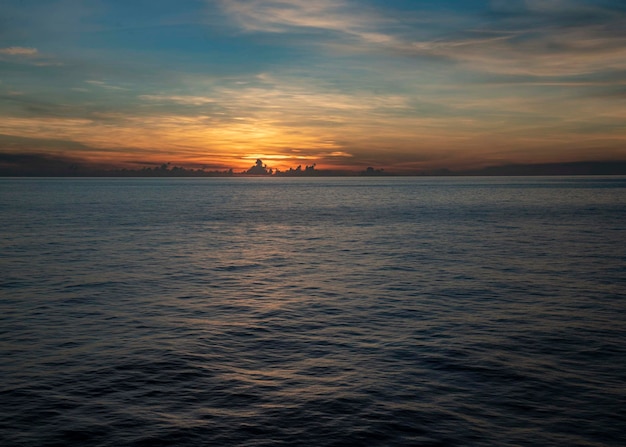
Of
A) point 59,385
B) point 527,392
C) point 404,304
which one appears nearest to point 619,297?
point 404,304

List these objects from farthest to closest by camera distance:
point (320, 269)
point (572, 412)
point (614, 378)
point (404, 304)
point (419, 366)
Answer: point (320, 269) < point (404, 304) < point (419, 366) < point (614, 378) < point (572, 412)

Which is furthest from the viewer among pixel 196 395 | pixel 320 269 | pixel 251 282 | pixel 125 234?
pixel 125 234

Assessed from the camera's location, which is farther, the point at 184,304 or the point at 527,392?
the point at 184,304

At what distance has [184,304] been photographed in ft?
106

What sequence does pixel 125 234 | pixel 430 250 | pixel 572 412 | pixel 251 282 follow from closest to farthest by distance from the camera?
1. pixel 572 412
2. pixel 251 282
3. pixel 430 250
4. pixel 125 234

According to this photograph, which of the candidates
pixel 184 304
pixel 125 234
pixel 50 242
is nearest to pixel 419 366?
pixel 184 304

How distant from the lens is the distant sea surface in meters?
16.1

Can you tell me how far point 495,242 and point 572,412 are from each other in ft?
157

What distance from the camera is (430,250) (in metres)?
56.8

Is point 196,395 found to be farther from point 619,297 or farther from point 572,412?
point 619,297

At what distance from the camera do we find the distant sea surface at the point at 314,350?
633 inches

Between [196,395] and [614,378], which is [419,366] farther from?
[196,395]

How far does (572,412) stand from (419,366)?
231 inches

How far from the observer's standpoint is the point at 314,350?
23.4m
